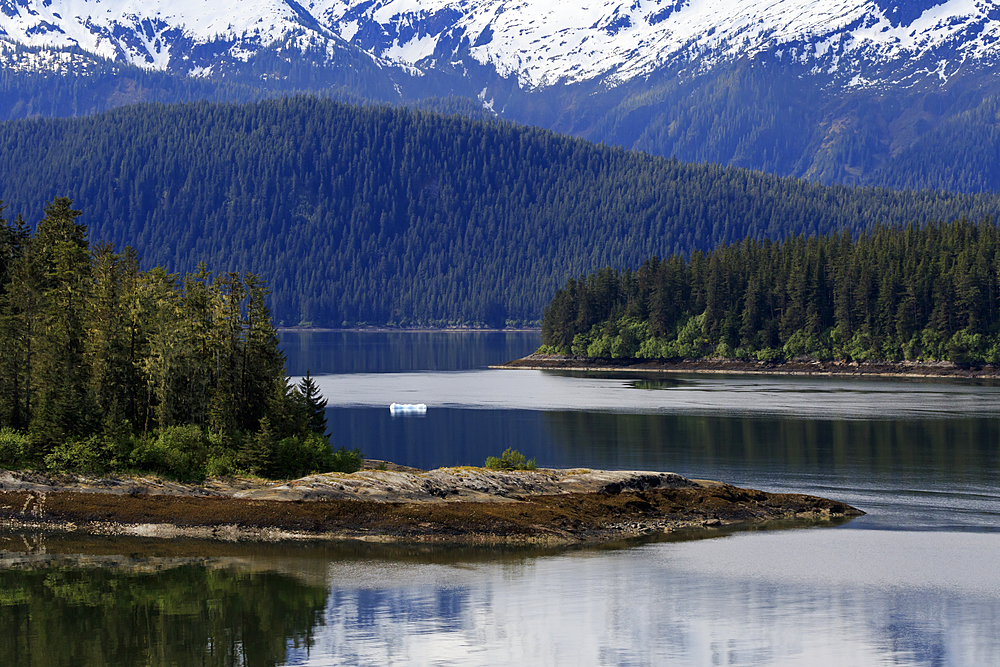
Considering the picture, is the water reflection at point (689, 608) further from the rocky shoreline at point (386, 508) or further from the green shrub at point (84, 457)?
the green shrub at point (84, 457)

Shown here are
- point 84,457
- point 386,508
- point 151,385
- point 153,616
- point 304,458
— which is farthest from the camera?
point 151,385

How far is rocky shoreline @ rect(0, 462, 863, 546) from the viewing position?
55.8 meters

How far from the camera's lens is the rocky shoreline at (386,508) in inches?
2199

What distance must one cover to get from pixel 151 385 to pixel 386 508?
15.7 m

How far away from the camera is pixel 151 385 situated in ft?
211

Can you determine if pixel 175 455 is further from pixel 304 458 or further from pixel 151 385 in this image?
pixel 304 458

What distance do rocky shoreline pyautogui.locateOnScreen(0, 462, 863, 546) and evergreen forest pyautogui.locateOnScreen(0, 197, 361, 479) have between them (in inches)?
70.4

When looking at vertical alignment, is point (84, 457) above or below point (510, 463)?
above

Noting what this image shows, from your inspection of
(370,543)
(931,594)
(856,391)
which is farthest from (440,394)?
(931,594)

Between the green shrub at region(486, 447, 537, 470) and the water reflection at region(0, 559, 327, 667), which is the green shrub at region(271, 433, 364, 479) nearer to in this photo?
the green shrub at region(486, 447, 537, 470)

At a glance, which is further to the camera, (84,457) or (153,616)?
(84,457)

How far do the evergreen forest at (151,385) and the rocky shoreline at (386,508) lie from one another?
5.87 feet

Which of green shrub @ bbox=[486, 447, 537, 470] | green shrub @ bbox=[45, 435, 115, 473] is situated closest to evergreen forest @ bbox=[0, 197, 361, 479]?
green shrub @ bbox=[45, 435, 115, 473]

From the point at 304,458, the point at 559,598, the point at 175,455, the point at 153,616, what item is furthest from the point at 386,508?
the point at 153,616
